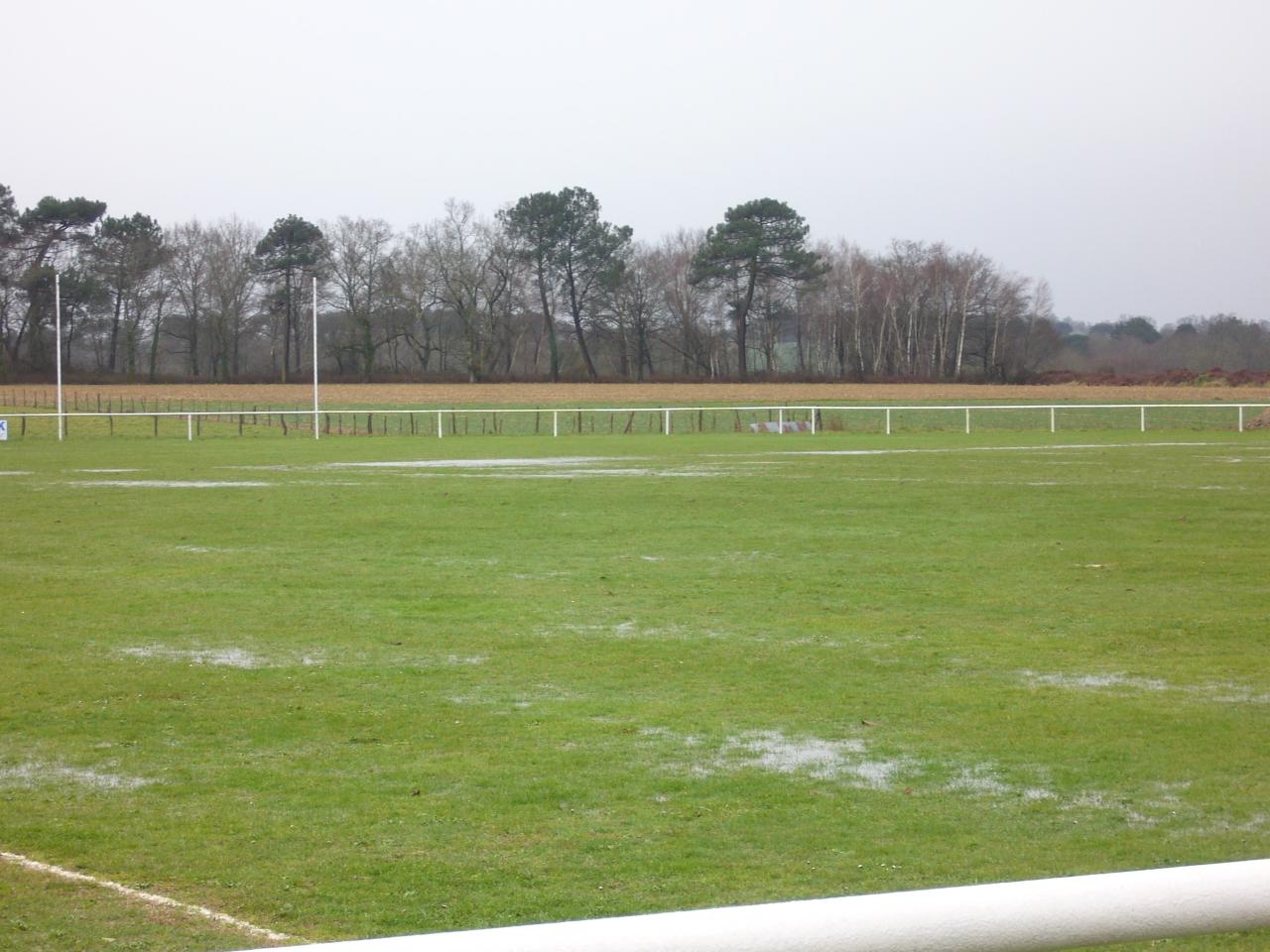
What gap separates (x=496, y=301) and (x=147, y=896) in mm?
99518

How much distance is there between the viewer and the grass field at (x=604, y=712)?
214 inches

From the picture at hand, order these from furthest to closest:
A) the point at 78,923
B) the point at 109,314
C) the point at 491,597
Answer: the point at 109,314 < the point at 491,597 < the point at 78,923

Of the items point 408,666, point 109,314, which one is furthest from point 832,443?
point 109,314

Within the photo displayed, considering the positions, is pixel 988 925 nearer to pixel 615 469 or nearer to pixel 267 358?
pixel 615 469

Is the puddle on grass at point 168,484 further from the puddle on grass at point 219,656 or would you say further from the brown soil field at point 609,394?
the brown soil field at point 609,394

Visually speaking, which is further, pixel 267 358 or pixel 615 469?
pixel 267 358

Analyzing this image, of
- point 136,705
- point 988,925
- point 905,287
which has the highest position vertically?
point 905,287

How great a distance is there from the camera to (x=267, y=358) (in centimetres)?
11375

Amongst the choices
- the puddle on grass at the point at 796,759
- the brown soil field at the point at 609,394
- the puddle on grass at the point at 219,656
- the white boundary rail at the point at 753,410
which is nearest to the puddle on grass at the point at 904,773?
the puddle on grass at the point at 796,759

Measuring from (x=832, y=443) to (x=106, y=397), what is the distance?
52517 millimetres

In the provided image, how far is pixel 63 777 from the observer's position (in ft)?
22.7

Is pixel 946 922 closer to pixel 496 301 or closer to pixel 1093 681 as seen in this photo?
pixel 1093 681

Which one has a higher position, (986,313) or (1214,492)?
(986,313)

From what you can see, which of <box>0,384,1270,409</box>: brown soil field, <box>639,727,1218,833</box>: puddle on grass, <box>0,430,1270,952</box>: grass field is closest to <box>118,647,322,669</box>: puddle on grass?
<box>0,430,1270,952</box>: grass field
